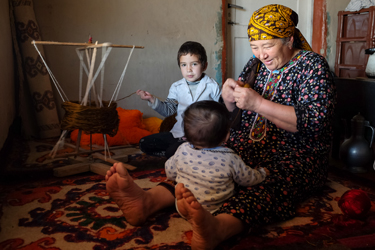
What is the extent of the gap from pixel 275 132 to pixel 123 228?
0.81 m

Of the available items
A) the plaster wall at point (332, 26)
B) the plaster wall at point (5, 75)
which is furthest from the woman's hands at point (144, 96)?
the plaster wall at point (332, 26)

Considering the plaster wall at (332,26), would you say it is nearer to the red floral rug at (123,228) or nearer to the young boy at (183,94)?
the young boy at (183,94)

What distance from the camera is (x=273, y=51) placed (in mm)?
1476

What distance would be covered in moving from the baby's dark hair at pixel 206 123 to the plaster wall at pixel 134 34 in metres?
2.35

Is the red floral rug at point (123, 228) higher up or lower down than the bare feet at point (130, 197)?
lower down

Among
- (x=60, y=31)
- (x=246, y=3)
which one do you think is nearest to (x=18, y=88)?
(x=60, y=31)

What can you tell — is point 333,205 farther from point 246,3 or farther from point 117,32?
point 246,3

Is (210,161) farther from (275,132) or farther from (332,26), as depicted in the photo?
(332,26)

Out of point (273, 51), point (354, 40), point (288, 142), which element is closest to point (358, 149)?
point (288, 142)

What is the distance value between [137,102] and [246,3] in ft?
6.01

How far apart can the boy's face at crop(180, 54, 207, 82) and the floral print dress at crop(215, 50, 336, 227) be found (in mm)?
478

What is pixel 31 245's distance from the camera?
118cm

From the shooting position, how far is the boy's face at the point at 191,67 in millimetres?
2008

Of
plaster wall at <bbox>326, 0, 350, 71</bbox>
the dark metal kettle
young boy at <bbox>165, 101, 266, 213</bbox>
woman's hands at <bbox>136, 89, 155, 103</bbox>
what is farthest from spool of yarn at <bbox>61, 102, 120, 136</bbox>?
plaster wall at <bbox>326, 0, 350, 71</bbox>
